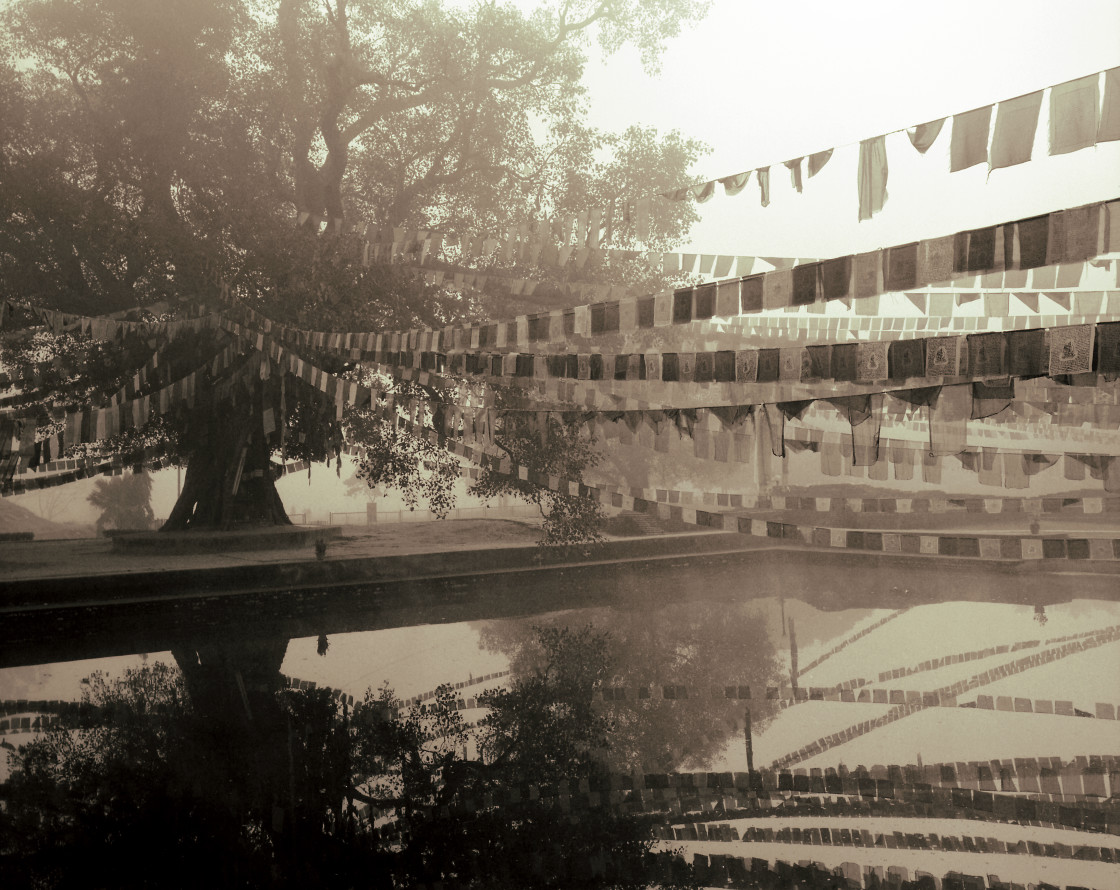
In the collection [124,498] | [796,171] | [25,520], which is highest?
[796,171]

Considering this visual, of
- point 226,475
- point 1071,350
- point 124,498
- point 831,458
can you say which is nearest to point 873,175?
point 1071,350

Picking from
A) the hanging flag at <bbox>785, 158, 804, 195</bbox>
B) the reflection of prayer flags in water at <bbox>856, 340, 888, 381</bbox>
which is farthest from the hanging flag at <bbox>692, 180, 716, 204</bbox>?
the reflection of prayer flags in water at <bbox>856, 340, 888, 381</bbox>

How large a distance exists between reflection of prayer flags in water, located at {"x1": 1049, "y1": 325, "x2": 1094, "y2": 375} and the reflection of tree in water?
3.17 meters

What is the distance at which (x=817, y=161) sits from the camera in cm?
790

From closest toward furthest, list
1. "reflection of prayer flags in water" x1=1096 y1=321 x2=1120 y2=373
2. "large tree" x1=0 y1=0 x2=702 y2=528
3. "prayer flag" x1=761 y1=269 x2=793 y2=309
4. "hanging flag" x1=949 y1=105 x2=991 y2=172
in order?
"reflection of prayer flags in water" x1=1096 y1=321 x2=1120 y2=373 → "hanging flag" x1=949 y1=105 x2=991 y2=172 → "prayer flag" x1=761 y1=269 x2=793 y2=309 → "large tree" x1=0 y1=0 x2=702 y2=528

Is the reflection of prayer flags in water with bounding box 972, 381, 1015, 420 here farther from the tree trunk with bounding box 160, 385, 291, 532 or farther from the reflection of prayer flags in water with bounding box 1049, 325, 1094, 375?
the tree trunk with bounding box 160, 385, 291, 532

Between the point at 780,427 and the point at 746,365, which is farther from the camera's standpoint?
the point at 780,427

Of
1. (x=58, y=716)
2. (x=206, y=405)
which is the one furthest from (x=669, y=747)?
(x=206, y=405)

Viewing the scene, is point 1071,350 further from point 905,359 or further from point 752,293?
point 752,293

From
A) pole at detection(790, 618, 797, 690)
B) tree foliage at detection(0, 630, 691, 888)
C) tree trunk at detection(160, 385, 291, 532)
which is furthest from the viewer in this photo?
tree trunk at detection(160, 385, 291, 532)

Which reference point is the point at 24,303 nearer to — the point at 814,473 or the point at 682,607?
the point at 682,607

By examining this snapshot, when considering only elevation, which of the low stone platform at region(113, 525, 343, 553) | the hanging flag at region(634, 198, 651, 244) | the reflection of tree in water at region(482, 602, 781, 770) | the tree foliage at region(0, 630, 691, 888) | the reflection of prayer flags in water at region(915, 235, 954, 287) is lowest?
the reflection of tree in water at region(482, 602, 781, 770)

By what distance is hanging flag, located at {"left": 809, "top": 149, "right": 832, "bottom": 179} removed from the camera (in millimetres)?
7809

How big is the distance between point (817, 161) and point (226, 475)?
12071 mm
